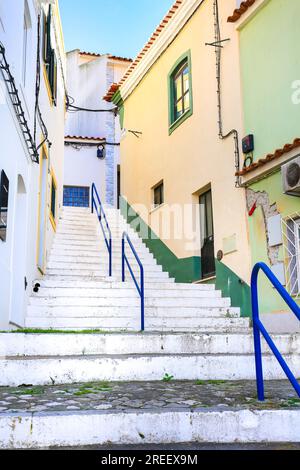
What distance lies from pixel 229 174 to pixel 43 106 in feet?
11.4

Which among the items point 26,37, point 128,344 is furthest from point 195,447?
point 26,37

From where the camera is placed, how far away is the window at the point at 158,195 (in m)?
12.2

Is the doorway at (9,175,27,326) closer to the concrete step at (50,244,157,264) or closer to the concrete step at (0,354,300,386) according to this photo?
the concrete step at (0,354,300,386)

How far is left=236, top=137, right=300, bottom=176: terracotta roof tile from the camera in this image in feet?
22.0

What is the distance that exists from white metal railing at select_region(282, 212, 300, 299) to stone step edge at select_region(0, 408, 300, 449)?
13.4ft

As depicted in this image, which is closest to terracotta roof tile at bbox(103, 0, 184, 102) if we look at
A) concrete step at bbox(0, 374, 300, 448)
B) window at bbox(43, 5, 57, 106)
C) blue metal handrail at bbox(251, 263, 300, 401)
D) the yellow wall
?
the yellow wall

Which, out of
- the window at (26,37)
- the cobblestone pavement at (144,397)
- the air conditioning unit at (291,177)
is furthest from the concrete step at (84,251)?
the cobblestone pavement at (144,397)

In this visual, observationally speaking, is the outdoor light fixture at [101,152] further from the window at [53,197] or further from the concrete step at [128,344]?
the concrete step at [128,344]

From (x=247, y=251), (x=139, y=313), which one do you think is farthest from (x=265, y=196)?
(x=139, y=313)

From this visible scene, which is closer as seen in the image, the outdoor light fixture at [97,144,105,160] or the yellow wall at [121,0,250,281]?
the yellow wall at [121,0,250,281]

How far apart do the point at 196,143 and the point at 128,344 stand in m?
6.26

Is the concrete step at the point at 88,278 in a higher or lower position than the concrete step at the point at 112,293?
higher

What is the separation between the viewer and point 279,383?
411cm

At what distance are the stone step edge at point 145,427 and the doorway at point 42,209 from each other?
5.90 meters
